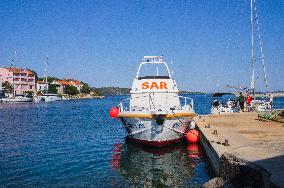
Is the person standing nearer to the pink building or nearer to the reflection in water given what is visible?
the reflection in water

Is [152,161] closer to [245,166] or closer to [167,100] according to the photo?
[167,100]

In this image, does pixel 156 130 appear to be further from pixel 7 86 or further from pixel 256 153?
pixel 7 86

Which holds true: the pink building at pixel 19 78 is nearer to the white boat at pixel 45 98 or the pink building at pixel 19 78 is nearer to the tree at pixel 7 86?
the tree at pixel 7 86

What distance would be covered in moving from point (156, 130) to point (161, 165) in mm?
3456

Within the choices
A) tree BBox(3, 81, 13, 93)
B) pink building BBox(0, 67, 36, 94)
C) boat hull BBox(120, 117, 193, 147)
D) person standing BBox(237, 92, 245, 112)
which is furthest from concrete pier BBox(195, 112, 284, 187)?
pink building BBox(0, 67, 36, 94)

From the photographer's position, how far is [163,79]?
25.3 metres

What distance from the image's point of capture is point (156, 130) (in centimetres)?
2166

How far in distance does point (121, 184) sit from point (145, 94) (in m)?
10.8

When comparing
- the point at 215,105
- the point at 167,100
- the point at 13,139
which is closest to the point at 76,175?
the point at 167,100

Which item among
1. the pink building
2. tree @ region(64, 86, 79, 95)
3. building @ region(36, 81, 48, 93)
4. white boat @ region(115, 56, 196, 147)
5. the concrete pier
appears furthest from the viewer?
tree @ region(64, 86, 79, 95)

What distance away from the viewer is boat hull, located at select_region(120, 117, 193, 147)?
70.9ft

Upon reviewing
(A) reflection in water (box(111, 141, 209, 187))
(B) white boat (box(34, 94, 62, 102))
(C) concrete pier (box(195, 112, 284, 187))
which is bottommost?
(A) reflection in water (box(111, 141, 209, 187))

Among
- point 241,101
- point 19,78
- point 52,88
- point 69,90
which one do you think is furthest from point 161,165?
point 69,90

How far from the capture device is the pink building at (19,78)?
481ft
